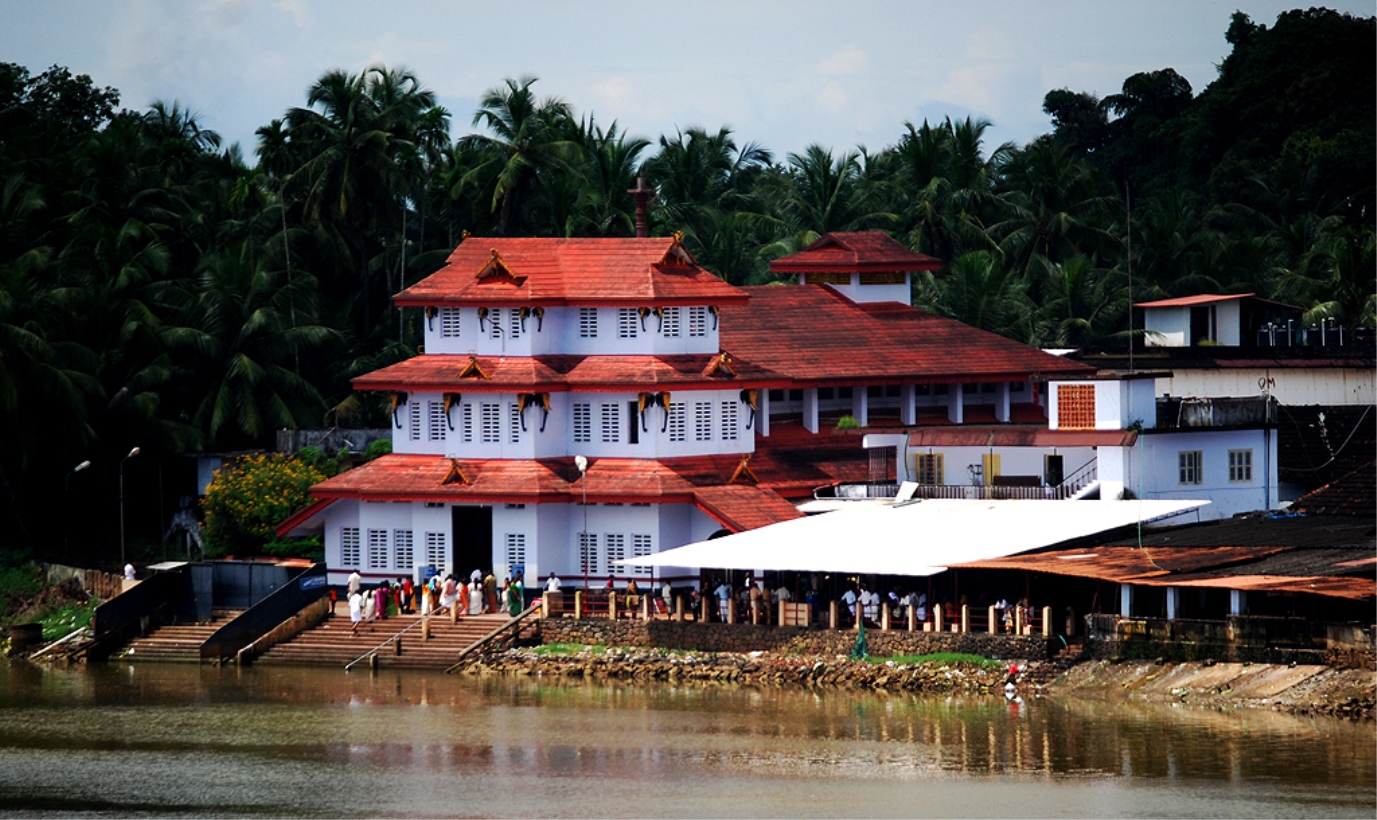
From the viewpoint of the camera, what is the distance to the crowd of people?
5228 centimetres

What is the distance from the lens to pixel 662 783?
37.4 metres

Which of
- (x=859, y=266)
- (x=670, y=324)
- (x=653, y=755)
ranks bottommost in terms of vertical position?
(x=653, y=755)

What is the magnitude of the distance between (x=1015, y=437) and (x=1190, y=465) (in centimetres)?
387

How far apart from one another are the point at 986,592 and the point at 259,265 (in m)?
26.7

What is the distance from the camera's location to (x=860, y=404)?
60.7 m

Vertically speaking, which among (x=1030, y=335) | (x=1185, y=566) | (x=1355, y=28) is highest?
(x=1355, y=28)

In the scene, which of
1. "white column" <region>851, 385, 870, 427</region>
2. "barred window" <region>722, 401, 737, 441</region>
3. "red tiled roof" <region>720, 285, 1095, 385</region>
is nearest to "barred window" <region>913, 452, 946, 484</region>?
"red tiled roof" <region>720, 285, 1095, 385</region>

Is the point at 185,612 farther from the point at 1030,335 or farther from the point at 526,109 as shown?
the point at 1030,335

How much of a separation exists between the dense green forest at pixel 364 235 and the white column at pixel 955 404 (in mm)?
9393

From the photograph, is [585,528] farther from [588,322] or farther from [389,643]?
[588,322]

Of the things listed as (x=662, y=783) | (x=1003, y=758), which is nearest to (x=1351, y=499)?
(x=1003, y=758)

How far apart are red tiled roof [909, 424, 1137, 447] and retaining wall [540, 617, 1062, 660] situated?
24.0 feet

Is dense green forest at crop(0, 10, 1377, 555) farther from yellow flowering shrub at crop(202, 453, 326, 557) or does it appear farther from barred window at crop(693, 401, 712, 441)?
barred window at crop(693, 401, 712, 441)

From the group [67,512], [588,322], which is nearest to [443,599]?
[588,322]
